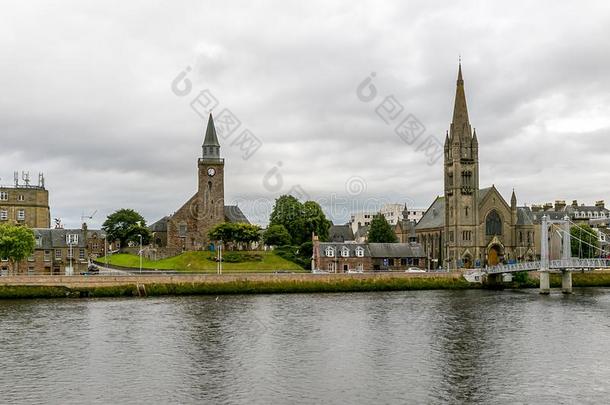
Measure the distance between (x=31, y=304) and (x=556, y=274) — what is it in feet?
242

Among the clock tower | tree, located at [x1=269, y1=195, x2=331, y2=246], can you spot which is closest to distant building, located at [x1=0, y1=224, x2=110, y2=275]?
the clock tower

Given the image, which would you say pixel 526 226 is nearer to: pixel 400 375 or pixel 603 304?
pixel 603 304

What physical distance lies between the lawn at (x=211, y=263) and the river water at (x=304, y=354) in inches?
1390

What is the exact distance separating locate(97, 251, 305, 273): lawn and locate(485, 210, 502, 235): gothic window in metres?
41.3

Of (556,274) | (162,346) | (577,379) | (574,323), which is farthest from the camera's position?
(556,274)

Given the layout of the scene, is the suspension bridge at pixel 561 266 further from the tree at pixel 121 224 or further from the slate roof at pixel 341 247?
the tree at pixel 121 224

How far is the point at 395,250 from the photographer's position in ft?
374

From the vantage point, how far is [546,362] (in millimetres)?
39000

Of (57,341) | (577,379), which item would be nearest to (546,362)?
(577,379)

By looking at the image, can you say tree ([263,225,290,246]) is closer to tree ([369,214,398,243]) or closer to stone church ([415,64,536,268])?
tree ([369,214,398,243])

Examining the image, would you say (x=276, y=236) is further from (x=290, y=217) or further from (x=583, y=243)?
(x=583, y=243)

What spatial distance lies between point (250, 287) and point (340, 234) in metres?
100

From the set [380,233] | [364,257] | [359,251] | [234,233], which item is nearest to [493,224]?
[380,233]

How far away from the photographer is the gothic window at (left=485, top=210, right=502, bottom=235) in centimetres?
12875
